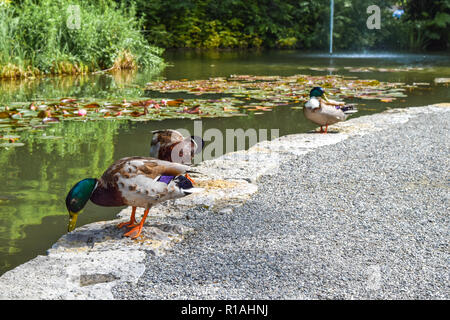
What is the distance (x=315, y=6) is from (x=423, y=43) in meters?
4.23

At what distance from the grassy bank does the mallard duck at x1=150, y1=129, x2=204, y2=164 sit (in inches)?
251

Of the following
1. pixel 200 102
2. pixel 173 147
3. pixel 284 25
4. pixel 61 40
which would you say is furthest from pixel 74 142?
pixel 284 25

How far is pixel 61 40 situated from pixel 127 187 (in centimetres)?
867

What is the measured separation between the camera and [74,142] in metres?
5.19

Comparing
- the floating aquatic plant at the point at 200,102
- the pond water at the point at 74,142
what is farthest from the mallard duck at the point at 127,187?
the floating aquatic plant at the point at 200,102

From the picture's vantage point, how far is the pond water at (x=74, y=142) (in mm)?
3191

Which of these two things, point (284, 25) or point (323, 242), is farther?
point (284, 25)

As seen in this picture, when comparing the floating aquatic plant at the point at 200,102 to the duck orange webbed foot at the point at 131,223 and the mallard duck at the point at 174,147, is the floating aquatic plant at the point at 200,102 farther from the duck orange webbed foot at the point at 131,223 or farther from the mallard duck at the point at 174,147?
the duck orange webbed foot at the point at 131,223

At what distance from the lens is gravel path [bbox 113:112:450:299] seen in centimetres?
233

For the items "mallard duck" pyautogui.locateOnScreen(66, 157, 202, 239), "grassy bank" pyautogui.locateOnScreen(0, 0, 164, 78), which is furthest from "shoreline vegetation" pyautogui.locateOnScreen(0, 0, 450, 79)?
"mallard duck" pyautogui.locateOnScreen(66, 157, 202, 239)

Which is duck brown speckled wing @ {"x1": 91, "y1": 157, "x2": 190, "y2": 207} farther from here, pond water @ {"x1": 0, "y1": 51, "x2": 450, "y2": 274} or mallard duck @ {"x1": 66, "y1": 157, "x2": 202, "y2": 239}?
pond water @ {"x1": 0, "y1": 51, "x2": 450, "y2": 274}

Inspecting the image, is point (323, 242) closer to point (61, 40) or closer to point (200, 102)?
point (200, 102)

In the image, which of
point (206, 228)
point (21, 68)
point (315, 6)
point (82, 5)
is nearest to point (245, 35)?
point (315, 6)

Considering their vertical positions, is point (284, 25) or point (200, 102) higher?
point (284, 25)
